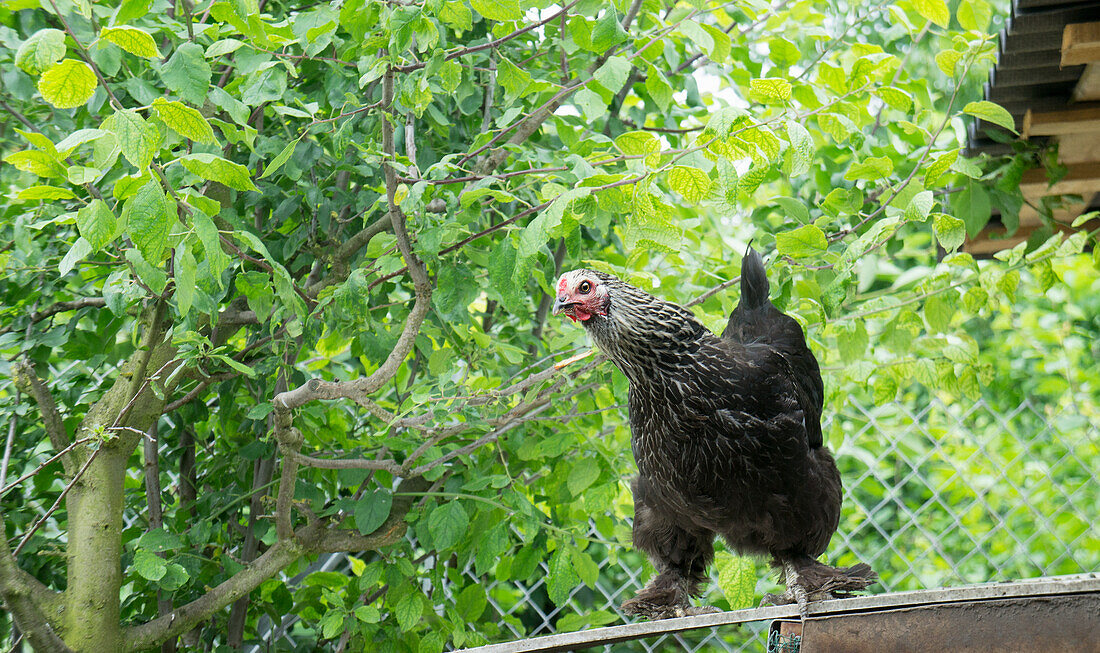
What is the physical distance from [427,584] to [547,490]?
2.23 ft

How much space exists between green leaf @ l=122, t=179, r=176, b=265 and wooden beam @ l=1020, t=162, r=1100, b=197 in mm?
2344

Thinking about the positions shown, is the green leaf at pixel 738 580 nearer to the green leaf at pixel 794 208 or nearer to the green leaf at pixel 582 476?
the green leaf at pixel 582 476

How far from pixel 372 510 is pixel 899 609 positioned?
1436 mm

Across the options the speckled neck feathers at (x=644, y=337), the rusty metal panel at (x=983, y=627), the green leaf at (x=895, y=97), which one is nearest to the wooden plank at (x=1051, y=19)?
the green leaf at (x=895, y=97)

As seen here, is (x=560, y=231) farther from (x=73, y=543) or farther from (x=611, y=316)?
(x=73, y=543)

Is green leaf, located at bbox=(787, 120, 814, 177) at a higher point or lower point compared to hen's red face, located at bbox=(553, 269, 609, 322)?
higher

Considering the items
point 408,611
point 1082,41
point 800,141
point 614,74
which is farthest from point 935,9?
point 408,611

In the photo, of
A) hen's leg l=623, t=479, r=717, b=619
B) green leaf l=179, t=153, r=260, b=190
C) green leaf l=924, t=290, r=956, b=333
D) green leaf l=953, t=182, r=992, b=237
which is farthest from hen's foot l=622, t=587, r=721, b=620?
green leaf l=179, t=153, r=260, b=190

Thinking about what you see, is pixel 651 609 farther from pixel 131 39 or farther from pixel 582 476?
pixel 131 39

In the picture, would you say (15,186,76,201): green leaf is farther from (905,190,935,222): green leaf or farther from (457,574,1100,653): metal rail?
(905,190,935,222): green leaf

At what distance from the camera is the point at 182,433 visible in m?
3.00

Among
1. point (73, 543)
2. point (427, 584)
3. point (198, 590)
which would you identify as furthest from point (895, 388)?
point (73, 543)

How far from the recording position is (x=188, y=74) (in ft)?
5.99

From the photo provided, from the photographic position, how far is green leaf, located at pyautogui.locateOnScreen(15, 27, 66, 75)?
1.43 metres
